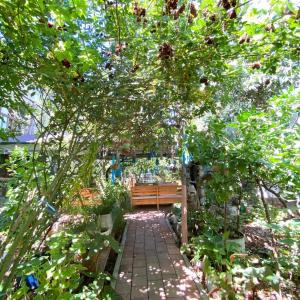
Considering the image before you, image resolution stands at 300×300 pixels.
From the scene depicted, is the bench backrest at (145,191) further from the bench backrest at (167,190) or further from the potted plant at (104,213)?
the potted plant at (104,213)

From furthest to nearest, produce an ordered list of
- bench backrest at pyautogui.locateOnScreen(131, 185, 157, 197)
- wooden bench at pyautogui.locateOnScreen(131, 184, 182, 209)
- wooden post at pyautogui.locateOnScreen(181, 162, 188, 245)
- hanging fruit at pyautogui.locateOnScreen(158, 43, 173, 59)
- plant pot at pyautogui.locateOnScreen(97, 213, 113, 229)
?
1. bench backrest at pyautogui.locateOnScreen(131, 185, 157, 197)
2. wooden bench at pyautogui.locateOnScreen(131, 184, 182, 209)
3. plant pot at pyautogui.locateOnScreen(97, 213, 113, 229)
4. wooden post at pyautogui.locateOnScreen(181, 162, 188, 245)
5. hanging fruit at pyautogui.locateOnScreen(158, 43, 173, 59)

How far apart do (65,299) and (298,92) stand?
2257 mm

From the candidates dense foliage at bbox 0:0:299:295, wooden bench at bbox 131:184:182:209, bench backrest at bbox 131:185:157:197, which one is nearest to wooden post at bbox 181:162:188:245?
dense foliage at bbox 0:0:299:295

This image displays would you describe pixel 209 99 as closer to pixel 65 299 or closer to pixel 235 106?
pixel 65 299

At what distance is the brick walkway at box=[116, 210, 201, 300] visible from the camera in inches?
106

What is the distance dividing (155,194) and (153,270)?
4.89 m

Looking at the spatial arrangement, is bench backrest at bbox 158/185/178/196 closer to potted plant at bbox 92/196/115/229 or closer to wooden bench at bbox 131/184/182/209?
wooden bench at bbox 131/184/182/209

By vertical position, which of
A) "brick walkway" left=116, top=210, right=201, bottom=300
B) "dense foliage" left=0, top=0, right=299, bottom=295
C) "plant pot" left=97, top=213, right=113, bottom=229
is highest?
"dense foliage" left=0, top=0, right=299, bottom=295

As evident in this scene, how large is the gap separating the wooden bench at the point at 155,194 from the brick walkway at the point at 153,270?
282cm

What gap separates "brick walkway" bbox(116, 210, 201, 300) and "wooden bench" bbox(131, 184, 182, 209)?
9.24 ft

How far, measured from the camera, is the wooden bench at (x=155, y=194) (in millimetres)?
8070

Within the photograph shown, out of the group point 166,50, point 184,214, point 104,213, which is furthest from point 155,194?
point 166,50

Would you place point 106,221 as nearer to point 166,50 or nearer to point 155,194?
point 166,50

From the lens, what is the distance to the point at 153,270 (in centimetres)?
330
